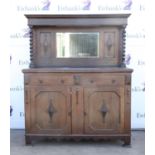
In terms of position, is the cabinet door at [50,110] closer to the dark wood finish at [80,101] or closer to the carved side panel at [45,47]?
the dark wood finish at [80,101]

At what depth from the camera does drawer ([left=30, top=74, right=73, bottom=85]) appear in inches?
114

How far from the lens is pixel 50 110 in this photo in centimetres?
295

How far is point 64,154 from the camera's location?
9.04 ft

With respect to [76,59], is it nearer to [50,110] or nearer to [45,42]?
[45,42]

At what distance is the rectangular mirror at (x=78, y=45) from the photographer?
3.27 meters

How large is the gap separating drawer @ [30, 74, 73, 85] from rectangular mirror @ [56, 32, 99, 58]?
0.47 meters

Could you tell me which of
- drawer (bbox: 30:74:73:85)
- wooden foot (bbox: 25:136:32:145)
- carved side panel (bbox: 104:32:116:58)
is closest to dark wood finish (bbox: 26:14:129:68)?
carved side panel (bbox: 104:32:116:58)

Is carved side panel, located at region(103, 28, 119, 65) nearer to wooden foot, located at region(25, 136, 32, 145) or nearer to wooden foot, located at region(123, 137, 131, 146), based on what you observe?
wooden foot, located at region(123, 137, 131, 146)

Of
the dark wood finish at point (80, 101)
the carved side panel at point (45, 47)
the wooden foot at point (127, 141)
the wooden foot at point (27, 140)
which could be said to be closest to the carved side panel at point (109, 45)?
the dark wood finish at point (80, 101)

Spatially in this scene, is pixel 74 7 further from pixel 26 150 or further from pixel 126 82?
pixel 26 150

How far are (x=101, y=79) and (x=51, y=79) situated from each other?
1.86ft

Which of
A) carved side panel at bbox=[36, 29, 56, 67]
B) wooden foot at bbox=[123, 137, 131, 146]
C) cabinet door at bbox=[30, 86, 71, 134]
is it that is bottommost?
wooden foot at bbox=[123, 137, 131, 146]

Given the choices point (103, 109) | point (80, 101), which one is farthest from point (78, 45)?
point (103, 109)

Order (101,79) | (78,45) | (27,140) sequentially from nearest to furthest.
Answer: (101,79)
(27,140)
(78,45)
